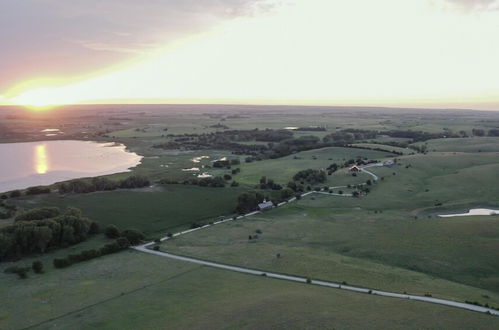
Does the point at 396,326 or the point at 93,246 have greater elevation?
the point at 396,326

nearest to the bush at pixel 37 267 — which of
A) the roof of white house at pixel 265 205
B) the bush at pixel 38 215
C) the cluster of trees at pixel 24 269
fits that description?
the cluster of trees at pixel 24 269

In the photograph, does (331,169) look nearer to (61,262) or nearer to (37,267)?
(61,262)

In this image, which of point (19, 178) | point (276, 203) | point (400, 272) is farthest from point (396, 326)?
point (19, 178)

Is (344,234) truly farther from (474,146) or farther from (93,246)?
(474,146)

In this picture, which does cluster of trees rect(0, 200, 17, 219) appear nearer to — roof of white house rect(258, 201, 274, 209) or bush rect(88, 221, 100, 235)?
bush rect(88, 221, 100, 235)

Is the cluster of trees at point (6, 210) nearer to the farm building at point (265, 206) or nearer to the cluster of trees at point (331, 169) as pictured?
the farm building at point (265, 206)

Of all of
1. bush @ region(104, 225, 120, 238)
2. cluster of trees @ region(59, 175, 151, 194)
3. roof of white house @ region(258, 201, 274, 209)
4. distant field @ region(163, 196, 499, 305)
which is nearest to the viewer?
distant field @ region(163, 196, 499, 305)

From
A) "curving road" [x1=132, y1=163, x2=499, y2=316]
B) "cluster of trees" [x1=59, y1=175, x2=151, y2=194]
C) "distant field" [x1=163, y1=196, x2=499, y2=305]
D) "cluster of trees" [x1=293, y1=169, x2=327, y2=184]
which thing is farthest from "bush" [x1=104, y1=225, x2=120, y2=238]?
"cluster of trees" [x1=293, y1=169, x2=327, y2=184]
